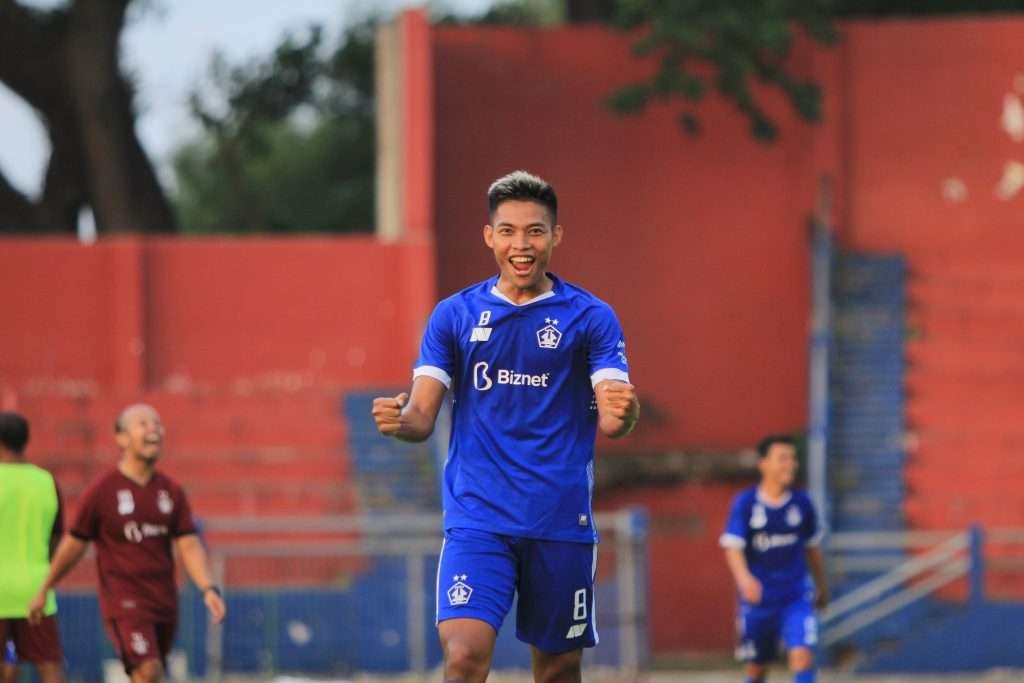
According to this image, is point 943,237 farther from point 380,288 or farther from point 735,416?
point 380,288

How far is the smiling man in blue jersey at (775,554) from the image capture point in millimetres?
13070

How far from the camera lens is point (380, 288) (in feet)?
83.0

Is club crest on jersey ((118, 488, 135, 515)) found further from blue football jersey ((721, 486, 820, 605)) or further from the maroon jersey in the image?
blue football jersey ((721, 486, 820, 605))

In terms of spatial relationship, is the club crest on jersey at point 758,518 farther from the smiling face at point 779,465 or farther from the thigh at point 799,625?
the thigh at point 799,625

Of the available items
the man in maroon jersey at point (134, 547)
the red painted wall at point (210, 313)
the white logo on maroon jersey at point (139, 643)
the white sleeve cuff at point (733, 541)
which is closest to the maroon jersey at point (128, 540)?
the man in maroon jersey at point (134, 547)

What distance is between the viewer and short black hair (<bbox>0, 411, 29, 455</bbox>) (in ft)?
38.0

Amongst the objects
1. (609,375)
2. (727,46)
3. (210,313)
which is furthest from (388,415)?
(727,46)

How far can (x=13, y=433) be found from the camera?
11.6 metres

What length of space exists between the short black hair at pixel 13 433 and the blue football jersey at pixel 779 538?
14.7ft

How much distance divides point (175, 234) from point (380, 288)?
8.75 metres

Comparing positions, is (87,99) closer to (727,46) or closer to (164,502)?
(727,46)

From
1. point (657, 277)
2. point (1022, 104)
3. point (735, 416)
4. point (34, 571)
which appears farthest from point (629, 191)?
point (34, 571)

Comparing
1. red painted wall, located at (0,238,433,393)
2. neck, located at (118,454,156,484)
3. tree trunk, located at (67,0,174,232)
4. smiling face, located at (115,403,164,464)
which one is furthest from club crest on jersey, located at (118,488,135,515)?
tree trunk, located at (67,0,174,232)

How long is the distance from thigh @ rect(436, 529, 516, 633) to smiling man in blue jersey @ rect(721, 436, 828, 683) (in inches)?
214
